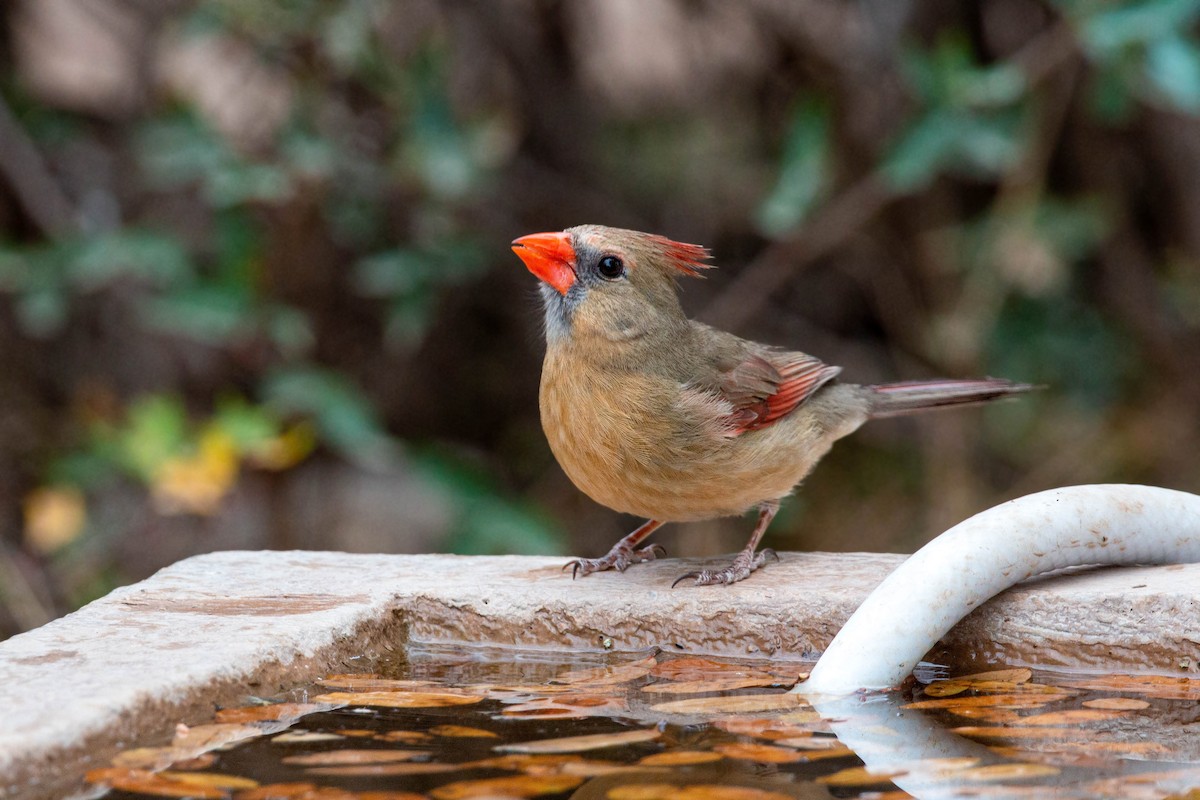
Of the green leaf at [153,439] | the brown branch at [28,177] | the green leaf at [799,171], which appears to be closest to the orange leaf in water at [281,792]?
the green leaf at [153,439]

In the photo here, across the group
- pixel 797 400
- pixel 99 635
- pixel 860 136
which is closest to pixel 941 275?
pixel 860 136

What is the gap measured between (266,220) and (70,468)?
126cm

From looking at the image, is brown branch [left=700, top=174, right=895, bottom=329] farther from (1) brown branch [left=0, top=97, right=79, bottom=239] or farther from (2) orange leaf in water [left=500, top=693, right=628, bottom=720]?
(2) orange leaf in water [left=500, top=693, right=628, bottom=720]

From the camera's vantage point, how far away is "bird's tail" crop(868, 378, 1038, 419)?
444 cm

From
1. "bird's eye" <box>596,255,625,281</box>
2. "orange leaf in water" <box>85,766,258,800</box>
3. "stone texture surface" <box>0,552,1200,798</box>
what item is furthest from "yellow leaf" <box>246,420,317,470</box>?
"orange leaf in water" <box>85,766,258,800</box>

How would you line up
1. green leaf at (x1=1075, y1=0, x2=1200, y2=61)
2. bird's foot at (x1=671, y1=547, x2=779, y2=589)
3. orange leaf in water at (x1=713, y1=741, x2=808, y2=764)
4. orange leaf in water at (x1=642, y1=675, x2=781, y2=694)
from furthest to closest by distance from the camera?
green leaf at (x1=1075, y1=0, x2=1200, y2=61)
bird's foot at (x1=671, y1=547, x2=779, y2=589)
orange leaf in water at (x1=642, y1=675, x2=781, y2=694)
orange leaf in water at (x1=713, y1=741, x2=808, y2=764)

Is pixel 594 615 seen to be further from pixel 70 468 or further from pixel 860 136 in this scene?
pixel 860 136

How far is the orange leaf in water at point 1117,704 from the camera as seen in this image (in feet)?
9.05

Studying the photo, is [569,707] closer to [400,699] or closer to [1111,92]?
[400,699]

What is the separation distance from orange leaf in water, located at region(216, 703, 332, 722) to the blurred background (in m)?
2.37

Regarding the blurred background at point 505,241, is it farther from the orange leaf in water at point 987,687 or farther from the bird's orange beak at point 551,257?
the orange leaf in water at point 987,687

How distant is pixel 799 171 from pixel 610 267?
70.9 inches

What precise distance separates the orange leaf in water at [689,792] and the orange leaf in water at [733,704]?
0.50 m

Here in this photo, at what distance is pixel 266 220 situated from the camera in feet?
19.4
